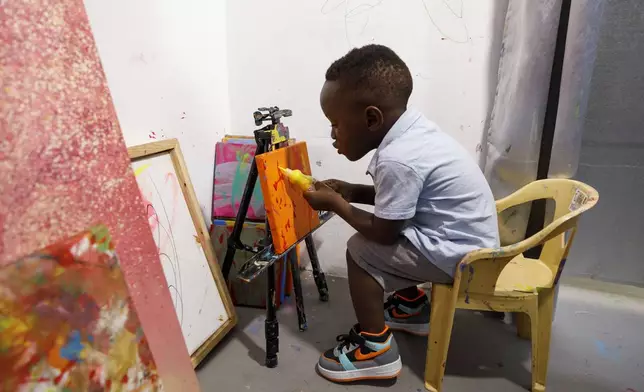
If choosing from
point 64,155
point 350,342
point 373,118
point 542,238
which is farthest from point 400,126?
point 64,155

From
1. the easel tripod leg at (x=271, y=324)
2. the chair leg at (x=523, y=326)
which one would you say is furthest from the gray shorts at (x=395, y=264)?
the chair leg at (x=523, y=326)

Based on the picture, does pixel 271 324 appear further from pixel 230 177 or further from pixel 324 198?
pixel 230 177

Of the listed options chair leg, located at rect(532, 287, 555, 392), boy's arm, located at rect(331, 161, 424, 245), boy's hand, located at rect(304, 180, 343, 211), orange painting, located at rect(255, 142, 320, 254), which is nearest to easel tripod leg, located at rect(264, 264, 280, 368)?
orange painting, located at rect(255, 142, 320, 254)

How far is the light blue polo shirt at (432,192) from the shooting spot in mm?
1114

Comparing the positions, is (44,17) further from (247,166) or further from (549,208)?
(549,208)

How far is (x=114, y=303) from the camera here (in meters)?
→ 0.84

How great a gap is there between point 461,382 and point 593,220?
0.86 metres

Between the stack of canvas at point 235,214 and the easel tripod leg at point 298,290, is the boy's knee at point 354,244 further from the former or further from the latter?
the stack of canvas at point 235,214

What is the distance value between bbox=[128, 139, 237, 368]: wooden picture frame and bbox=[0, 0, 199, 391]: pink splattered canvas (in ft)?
1.10

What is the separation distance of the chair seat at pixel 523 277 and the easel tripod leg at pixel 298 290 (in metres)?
0.60

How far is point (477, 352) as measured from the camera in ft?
4.62

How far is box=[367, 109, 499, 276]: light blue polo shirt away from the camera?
1.11 metres

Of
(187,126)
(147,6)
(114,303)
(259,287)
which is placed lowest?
(259,287)

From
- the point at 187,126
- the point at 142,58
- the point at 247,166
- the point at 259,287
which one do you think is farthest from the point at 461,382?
the point at 142,58
